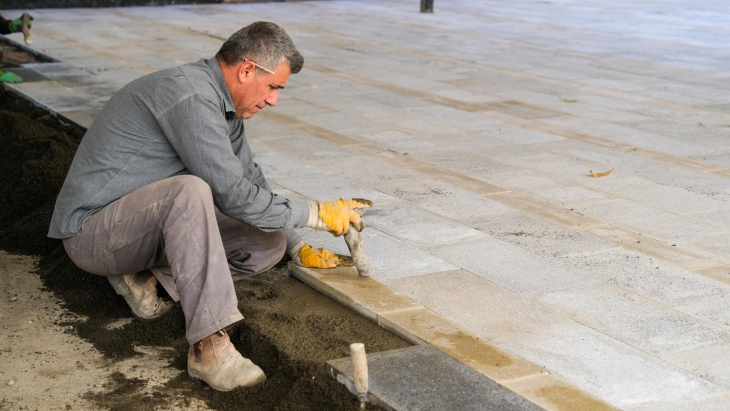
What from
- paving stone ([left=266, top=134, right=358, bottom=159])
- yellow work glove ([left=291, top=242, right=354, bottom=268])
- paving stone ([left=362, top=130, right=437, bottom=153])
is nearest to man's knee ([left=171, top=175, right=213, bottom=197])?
yellow work glove ([left=291, top=242, right=354, bottom=268])

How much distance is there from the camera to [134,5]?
17312 millimetres

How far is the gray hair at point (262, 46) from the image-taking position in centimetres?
328

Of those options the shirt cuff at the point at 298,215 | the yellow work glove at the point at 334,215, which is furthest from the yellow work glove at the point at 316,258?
the shirt cuff at the point at 298,215

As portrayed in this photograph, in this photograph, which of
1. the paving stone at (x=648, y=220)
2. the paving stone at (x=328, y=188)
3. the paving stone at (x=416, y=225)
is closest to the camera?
the paving stone at (x=416, y=225)

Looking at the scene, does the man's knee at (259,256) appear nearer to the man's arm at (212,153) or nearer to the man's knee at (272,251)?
the man's knee at (272,251)

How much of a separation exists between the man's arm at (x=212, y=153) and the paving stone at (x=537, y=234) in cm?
169

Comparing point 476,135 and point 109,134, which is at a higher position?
point 109,134

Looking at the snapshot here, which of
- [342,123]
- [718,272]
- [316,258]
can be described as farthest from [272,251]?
[342,123]

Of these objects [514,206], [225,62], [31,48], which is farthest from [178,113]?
[31,48]

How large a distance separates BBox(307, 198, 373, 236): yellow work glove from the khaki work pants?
0.44 metres

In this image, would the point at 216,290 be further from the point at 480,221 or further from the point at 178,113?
the point at 480,221

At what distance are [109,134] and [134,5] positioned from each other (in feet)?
49.2

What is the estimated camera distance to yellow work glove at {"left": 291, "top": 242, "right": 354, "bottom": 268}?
4031mm

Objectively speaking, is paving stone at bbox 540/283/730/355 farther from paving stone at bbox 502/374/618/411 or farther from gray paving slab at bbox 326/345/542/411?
gray paving slab at bbox 326/345/542/411
